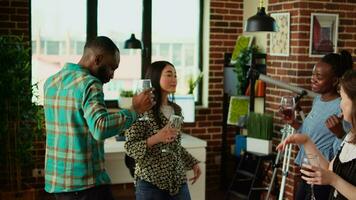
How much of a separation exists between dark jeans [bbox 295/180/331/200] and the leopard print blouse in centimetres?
82

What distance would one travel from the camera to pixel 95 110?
87.2 inches

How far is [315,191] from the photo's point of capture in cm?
311

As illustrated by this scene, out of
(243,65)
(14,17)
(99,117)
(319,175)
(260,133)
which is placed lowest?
(260,133)

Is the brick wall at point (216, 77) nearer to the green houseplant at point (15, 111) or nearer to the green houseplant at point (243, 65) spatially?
the green houseplant at point (243, 65)

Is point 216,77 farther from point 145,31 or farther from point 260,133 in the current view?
point 260,133

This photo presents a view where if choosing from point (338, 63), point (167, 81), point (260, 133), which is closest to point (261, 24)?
point (338, 63)

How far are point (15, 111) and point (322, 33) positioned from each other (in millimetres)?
2802

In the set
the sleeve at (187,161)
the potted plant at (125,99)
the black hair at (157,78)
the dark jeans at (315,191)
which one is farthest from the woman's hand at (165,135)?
the potted plant at (125,99)

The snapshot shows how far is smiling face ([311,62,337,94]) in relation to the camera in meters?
3.31

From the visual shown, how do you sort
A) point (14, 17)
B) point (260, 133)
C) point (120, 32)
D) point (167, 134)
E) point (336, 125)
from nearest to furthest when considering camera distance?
point (167, 134)
point (336, 125)
point (260, 133)
point (14, 17)
point (120, 32)

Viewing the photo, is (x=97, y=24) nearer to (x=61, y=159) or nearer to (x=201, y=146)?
(x=201, y=146)

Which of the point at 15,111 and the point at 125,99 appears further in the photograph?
the point at 125,99

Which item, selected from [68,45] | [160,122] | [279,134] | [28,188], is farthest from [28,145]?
[279,134]

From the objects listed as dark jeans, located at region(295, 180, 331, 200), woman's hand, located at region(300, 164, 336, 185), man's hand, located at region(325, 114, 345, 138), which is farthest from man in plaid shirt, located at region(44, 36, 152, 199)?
dark jeans, located at region(295, 180, 331, 200)
